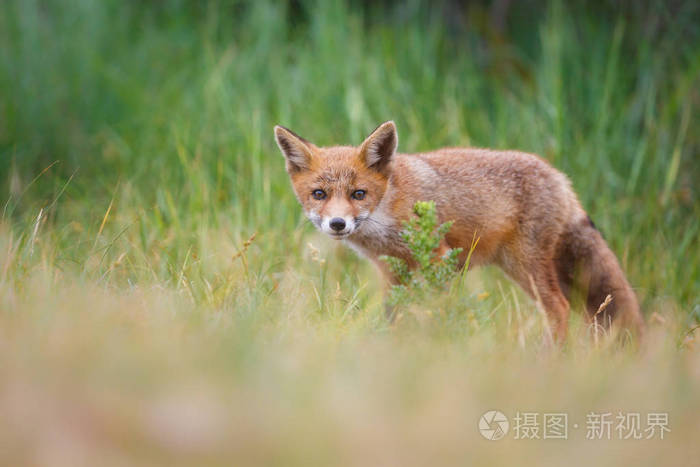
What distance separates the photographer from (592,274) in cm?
473

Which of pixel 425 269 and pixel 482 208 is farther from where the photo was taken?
pixel 482 208

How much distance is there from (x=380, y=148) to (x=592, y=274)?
63.5 inches

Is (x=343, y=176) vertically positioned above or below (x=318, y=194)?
above

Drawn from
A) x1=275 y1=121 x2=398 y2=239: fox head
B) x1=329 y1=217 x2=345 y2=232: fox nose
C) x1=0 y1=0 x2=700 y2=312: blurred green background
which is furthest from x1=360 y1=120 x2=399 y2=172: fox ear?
x1=0 y1=0 x2=700 y2=312: blurred green background

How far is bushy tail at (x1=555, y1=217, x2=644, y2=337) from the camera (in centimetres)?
460

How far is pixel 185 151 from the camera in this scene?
6414 millimetres

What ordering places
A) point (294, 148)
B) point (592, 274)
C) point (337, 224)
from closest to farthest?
point (337, 224)
point (294, 148)
point (592, 274)

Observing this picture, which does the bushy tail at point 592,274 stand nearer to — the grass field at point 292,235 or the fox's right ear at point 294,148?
the grass field at point 292,235

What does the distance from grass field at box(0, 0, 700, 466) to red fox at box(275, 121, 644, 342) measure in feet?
0.91

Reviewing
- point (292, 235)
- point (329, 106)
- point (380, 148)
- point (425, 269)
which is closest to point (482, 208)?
point (380, 148)

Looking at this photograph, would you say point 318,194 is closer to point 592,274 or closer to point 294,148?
point 294,148

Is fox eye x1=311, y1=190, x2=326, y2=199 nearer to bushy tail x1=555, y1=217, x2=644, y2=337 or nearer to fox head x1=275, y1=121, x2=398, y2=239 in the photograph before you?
fox head x1=275, y1=121, x2=398, y2=239

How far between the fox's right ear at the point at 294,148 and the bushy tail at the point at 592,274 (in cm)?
173

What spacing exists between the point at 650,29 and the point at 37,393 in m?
7.01
